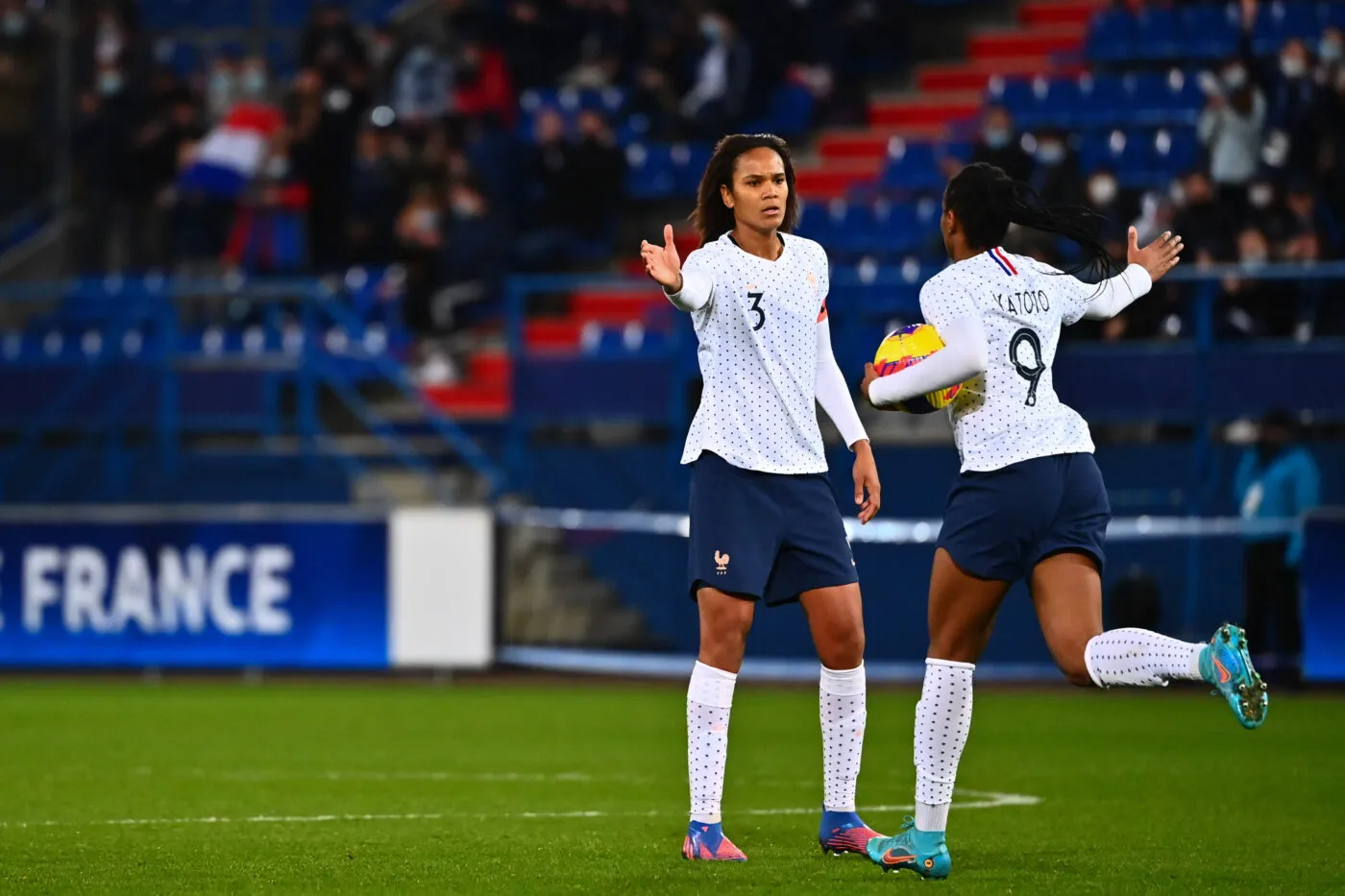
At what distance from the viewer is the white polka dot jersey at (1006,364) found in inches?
248

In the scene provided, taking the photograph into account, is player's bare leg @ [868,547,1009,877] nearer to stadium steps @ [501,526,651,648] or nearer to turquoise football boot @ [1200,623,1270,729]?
turquoise football boot @ [1200,623,1270,729]

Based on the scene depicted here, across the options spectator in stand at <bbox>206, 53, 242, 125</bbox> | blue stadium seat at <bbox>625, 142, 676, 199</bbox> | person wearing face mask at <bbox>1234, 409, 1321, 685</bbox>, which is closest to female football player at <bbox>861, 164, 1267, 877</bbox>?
person wearing face mask at <bbox>1234, 409, 1321, 685</bbox>

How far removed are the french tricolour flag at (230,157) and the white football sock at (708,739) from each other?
16.1m

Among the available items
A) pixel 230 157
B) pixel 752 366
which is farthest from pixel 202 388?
pixel 752 366

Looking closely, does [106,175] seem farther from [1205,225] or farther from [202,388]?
[1205,225]

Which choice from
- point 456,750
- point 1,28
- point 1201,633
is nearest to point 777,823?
point 456,750

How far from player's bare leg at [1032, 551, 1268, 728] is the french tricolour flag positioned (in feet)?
54.9

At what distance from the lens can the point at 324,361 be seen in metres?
19.4

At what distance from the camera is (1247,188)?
16906mm

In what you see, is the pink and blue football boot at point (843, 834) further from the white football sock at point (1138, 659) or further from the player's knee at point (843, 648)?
the white football sock at point (1138, 659)

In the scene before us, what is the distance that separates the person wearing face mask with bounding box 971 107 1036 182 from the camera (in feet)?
57.0

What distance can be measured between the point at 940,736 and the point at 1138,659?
672 mm

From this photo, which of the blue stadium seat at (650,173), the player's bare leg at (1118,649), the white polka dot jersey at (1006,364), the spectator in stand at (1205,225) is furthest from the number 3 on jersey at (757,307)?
the blue stadium seat at (650,173)

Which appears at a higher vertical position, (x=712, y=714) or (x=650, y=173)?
(x=650, y=173)
